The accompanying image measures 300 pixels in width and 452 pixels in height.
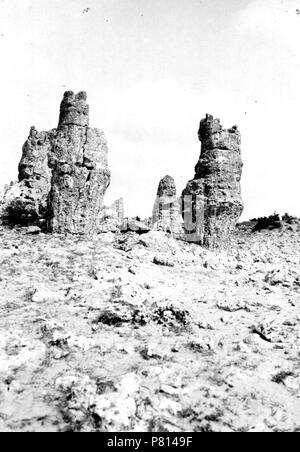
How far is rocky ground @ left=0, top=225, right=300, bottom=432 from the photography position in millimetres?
5613

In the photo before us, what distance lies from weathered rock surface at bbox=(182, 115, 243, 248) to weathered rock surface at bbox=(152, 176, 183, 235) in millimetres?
2474

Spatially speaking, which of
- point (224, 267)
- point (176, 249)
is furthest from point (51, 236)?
point (224, 267)

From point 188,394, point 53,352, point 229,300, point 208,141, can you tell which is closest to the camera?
point 188,394

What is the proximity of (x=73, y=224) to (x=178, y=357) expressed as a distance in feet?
37.9

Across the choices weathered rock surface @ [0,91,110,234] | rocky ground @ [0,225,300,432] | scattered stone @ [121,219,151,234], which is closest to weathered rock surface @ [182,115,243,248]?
scattered stone @ [121,219,151,234]

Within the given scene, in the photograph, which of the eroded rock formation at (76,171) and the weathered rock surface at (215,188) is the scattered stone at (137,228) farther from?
the weathered rock surface at (215,188)

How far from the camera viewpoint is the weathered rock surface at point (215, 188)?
63.1 ft

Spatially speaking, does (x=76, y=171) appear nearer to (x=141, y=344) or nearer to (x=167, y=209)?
(x=167, y=209)

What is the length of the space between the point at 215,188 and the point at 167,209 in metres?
4.26

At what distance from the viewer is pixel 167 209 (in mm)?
22688

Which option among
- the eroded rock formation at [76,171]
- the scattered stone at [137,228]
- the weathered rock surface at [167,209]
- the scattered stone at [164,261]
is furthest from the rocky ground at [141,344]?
the weathered rock surface at [167,209]

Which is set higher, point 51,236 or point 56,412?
point 51,236
